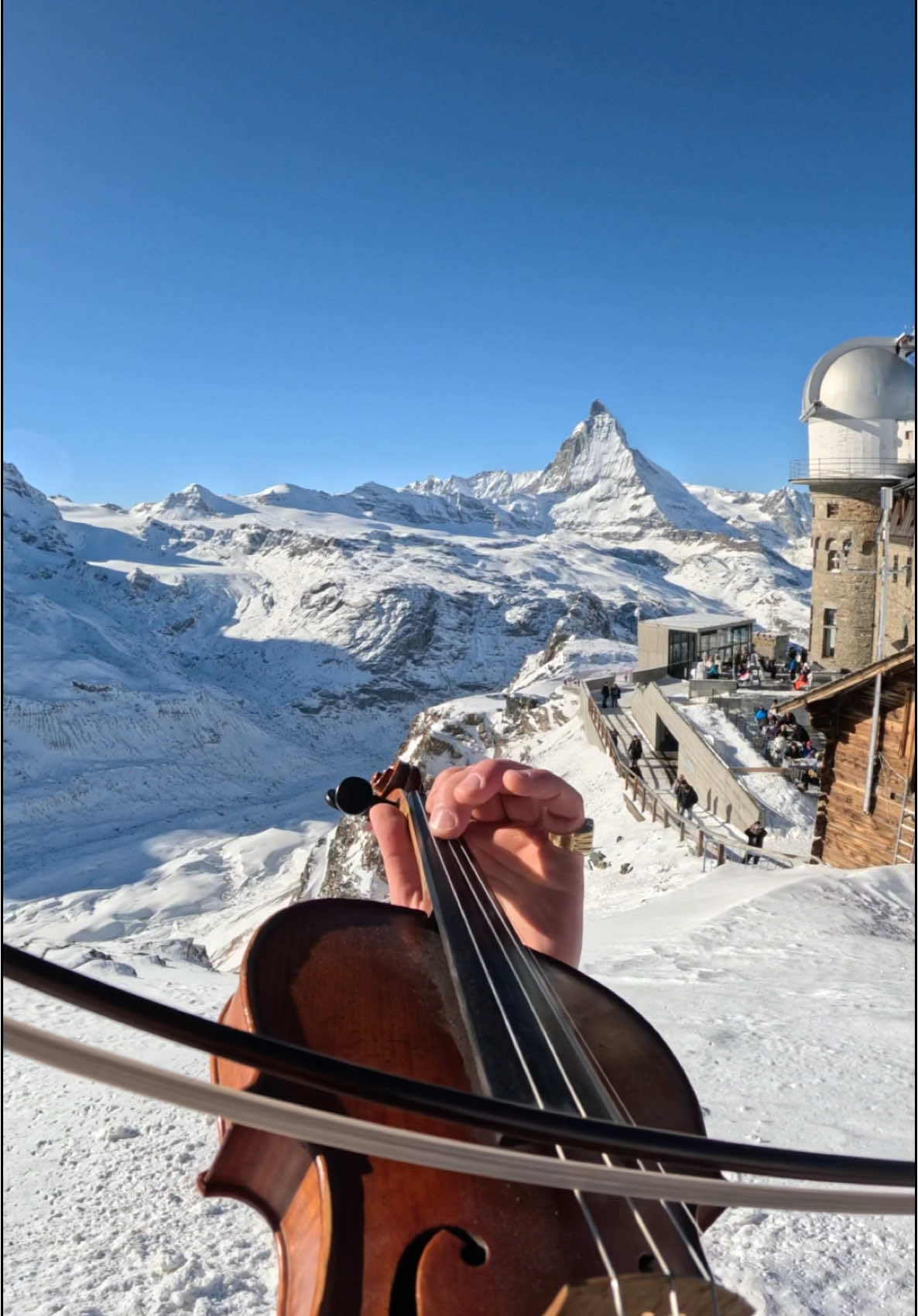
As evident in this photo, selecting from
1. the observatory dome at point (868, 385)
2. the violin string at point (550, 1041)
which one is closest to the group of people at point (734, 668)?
the observatory dome at point (868, 385)

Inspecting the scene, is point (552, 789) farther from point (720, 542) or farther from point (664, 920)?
point (720, 542)

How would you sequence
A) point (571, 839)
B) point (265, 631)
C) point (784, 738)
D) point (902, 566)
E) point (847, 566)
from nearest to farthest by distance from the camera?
1. point (571, 839)
2. point (784, 738)
3. point (902, 566)
4. point (847, 566)
5. point (265, 631)

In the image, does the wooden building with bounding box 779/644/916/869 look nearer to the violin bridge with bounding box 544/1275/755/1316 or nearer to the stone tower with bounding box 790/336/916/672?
the violin bridge with bounding box 544/1275/755/1316

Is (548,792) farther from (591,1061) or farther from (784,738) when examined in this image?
(784,738)

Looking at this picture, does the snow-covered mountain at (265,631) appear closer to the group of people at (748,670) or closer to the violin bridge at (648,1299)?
the group of people at (748,670)

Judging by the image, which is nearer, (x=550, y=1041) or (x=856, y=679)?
(x=550, y=1041)

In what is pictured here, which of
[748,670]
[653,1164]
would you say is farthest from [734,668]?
[653,1164]
